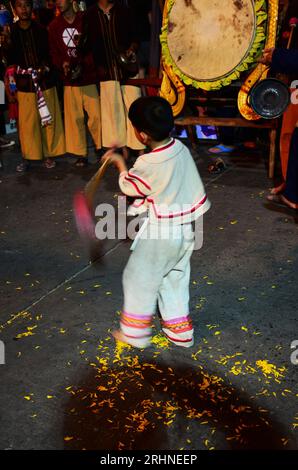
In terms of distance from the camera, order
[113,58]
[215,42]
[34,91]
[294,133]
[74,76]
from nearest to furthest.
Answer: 1. [294,133]
2. [215,42]
3. [113,58]
4. [74,76]
5. [34,91]

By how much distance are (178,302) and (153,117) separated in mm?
1156

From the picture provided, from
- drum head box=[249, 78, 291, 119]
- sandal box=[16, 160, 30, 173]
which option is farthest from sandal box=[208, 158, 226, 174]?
sandal box=[16, 160, 30, 173]

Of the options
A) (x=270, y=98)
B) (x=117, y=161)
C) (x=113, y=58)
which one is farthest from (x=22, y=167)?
(x=117, y=161)

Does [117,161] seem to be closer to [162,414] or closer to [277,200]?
[162,414]

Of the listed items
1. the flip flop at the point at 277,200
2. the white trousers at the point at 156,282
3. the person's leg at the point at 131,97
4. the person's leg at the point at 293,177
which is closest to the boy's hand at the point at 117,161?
the white trousers at the point at 156,282

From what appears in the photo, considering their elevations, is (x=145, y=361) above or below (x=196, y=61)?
below

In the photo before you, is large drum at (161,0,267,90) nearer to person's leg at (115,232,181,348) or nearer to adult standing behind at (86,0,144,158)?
adult standing behind at (86,0,144,158)

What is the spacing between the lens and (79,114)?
7.02 metres

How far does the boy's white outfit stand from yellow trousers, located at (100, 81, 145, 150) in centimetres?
364
